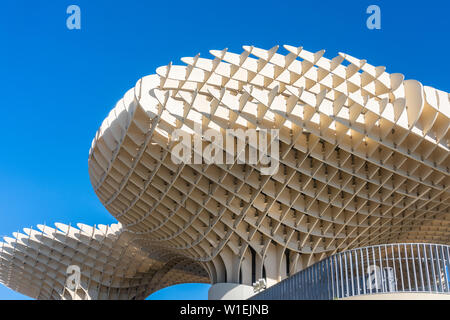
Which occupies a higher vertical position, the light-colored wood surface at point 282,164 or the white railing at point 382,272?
the light-colored wood surface at point 282,164

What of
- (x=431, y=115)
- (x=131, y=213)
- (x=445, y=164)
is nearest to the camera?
(x=431, y=115)

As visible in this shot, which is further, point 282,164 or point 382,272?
point 282,164

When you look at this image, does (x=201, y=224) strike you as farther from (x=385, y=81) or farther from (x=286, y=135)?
(x=385, y=81)

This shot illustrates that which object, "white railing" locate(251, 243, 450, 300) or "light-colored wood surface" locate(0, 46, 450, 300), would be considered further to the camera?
"light-colored wood surface" locate(0, 46, 450, 300)

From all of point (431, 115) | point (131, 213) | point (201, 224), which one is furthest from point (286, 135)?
point (131, 213)

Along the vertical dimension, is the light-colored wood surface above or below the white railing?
above

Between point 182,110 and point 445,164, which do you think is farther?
point 445,164

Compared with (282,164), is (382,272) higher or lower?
lower

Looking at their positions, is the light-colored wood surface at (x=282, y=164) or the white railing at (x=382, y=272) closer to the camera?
the white railing at (x=382, y=272)
